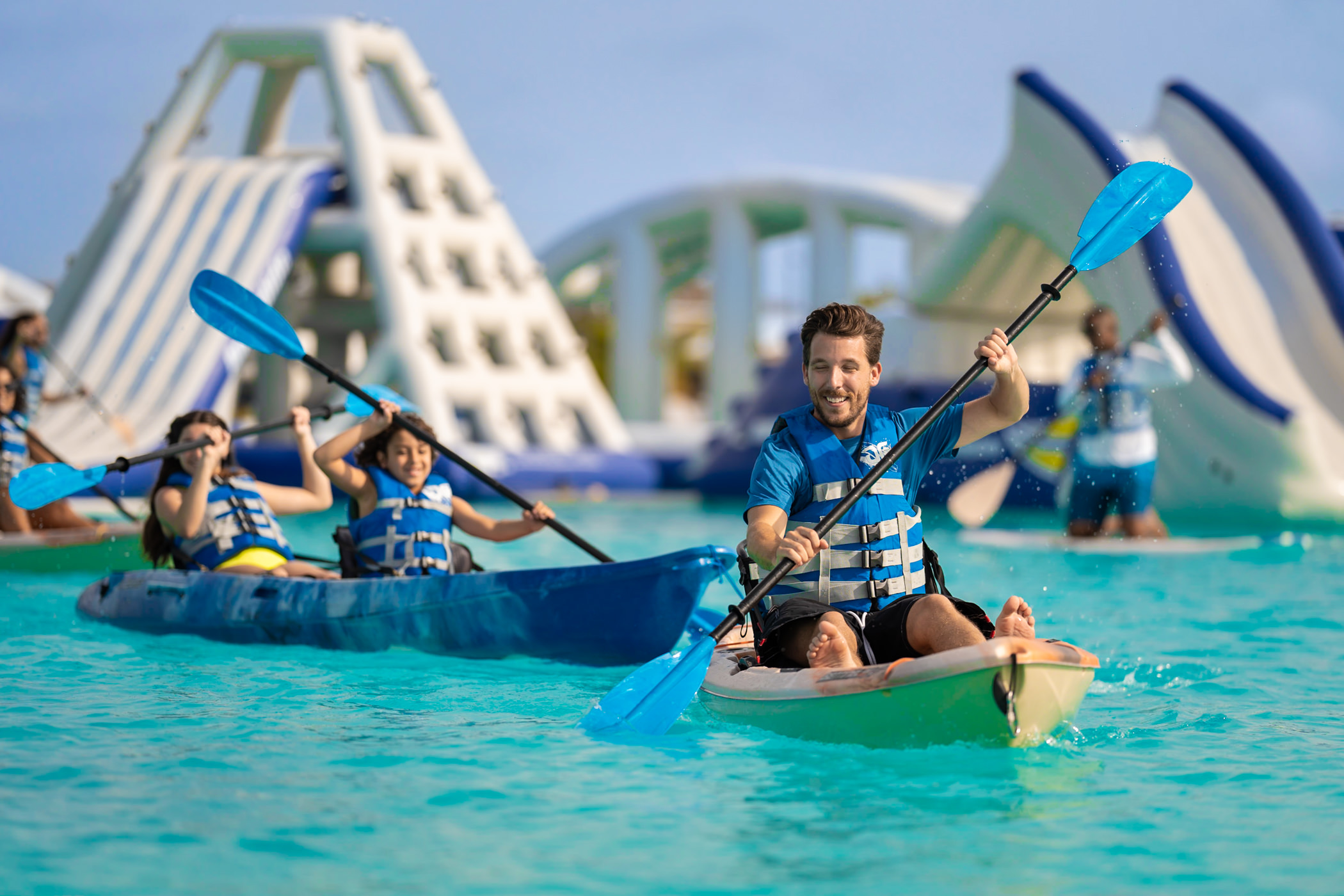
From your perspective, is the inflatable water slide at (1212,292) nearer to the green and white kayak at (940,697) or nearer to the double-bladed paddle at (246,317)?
the double-bladed paddle at (246,317)

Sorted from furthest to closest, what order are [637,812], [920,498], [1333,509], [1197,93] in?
[920,498] → [1197,93] → [1333,509] → [637,812]

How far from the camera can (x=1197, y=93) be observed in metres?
14.3

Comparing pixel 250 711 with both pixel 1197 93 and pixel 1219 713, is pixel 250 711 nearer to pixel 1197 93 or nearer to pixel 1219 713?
pixel 1219 713

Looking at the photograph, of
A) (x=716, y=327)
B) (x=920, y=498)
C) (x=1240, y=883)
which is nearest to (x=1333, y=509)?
(x=920, y=498)

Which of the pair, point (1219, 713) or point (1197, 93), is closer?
point (1219, 713)

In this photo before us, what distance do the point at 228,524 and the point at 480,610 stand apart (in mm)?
1544

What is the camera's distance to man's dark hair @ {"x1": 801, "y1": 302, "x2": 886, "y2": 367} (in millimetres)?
3734

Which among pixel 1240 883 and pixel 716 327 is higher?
pixel 716 327

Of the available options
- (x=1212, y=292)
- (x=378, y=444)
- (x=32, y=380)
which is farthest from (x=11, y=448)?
(x=1212, y=292)

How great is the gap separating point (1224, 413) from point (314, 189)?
36.3 feet

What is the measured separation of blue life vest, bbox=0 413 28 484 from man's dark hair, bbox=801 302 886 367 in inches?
235

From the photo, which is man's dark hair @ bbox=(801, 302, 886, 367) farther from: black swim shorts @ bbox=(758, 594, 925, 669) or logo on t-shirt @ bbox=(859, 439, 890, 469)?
black swim shorts @ bbox=(758, 594, 925, 669)

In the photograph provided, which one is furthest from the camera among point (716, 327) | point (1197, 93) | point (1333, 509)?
point (716, 327)

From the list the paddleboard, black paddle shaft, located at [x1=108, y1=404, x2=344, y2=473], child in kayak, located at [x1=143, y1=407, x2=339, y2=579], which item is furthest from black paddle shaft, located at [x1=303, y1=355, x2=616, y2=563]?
the paddleboard
